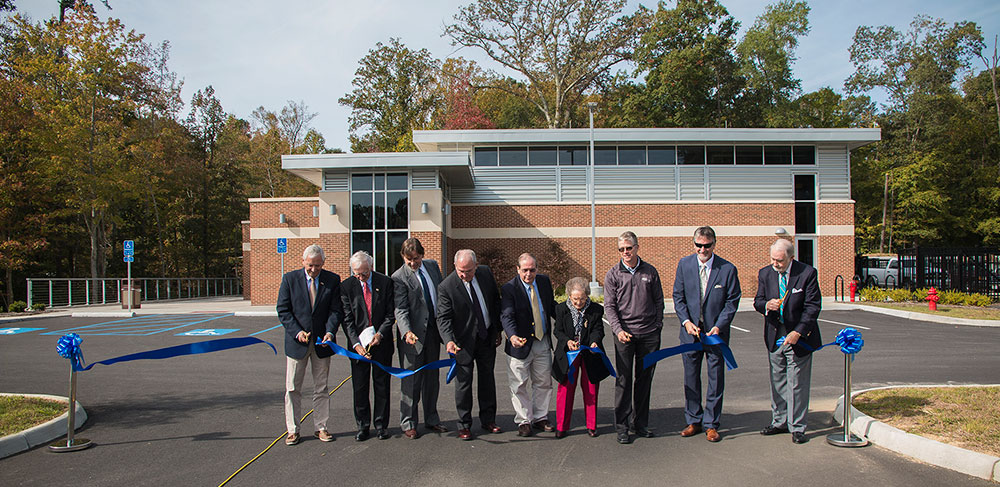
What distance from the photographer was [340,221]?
2236cm

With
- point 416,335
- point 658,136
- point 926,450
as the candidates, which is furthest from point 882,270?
point 416,335

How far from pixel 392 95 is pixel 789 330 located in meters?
43.2

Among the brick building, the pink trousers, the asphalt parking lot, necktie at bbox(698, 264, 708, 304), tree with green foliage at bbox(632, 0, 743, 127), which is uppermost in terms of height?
tree with green foliage at bbox(632, 0, 743, 127)

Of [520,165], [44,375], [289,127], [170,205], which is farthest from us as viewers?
[289,127]

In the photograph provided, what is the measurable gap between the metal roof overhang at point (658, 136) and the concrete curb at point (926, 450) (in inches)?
808

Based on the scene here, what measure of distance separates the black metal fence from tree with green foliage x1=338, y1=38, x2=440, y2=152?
32.6 m

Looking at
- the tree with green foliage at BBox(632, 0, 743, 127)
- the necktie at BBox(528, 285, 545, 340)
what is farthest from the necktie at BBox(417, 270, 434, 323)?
the tree with green foliage at BBox(632, 0, 743, 127)

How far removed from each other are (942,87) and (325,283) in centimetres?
5300

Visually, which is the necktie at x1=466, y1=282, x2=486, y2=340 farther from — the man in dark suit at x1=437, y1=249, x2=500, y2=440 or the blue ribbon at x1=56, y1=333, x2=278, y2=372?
the blue ribbon at x1=56, y1=333, x2=278, y2=372

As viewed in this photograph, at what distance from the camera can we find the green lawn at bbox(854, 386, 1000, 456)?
209 inches

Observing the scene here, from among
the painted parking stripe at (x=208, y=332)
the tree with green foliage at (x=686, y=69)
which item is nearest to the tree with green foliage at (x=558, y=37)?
the tree with green foliage at (x=686, y=69)

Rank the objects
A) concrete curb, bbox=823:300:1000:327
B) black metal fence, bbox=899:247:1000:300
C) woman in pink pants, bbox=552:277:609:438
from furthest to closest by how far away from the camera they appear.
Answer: black metal fence, bbox=899:247:1000:300, concrete curb, bbox=823:300:1000:327, woman in pink pants, bbox=552:277:609:438

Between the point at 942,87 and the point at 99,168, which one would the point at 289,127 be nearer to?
the point at 99,168

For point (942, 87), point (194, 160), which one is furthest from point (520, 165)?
point (942, 87)
